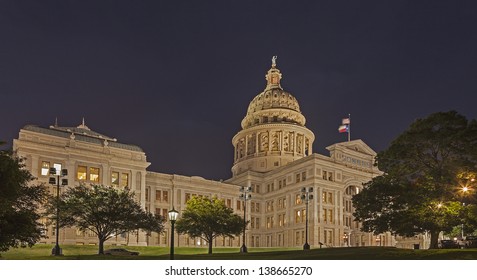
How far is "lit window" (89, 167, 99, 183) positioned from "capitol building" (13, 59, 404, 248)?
0.14m

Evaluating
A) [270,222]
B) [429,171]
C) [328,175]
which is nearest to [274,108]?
[270,222]

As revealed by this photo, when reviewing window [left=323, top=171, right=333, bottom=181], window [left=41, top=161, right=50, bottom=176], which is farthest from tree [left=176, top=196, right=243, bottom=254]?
window [left=323, top=171, right=333, bottom=181]

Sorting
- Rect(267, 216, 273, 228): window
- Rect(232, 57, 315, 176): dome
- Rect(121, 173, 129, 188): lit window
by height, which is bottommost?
Rect(267, 216, 273, 228): window

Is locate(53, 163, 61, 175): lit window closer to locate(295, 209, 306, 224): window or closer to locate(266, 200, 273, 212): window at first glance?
locate(295, 209, 306, 224): window

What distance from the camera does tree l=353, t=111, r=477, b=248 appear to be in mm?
38188

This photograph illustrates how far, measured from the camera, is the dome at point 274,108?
119188 millimetres

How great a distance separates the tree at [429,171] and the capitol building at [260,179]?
933 inches

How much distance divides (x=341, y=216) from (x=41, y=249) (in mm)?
53596

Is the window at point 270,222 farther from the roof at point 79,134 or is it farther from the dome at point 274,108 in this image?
the roof at point 79,134

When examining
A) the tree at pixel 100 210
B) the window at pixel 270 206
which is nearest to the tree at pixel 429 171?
the tree at pixel 100 210

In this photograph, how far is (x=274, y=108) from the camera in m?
120

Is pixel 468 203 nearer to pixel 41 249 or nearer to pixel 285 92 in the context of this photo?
pixel 41 249

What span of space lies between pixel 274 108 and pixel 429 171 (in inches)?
3175

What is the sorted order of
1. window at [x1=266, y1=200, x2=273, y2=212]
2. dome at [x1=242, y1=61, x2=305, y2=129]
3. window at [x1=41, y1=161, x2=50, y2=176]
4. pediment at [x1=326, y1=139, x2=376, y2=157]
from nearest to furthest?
window at [x1=41, y1=161, x2=50, y2=176] → pediment at [x1=326, y1=139, x2=376, y2=157] → window at [x1=266, y1=200, x2=273, y2=212] → dome at [x1=242, y1=61, x2=305, y2=129]
